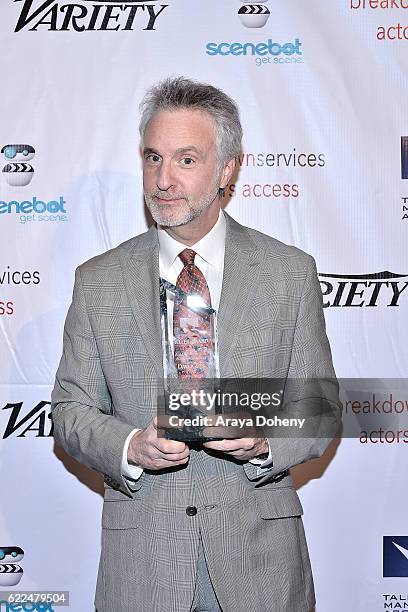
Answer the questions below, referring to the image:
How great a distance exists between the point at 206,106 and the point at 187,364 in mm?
638

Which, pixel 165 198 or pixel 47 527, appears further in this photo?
pixel 47 527

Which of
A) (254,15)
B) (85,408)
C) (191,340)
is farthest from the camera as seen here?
(254,15)

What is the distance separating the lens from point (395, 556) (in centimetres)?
259

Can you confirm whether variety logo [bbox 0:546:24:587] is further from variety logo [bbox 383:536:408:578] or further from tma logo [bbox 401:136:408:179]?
tma logo [bbox 401:136:408:179]

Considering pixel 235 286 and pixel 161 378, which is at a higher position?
pixel 235 286

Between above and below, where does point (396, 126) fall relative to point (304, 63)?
below

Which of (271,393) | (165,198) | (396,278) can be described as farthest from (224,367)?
(396,278)

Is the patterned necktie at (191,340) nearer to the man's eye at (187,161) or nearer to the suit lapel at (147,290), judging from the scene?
the suit lapel at (147,290)

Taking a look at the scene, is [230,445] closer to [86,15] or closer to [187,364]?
[187,364]

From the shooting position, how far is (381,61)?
8.30 ft

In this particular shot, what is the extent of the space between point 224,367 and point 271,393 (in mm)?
130

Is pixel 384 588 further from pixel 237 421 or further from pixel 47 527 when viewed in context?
pixel 237 421

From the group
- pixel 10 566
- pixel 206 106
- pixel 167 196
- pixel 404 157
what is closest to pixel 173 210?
pixel 167 196

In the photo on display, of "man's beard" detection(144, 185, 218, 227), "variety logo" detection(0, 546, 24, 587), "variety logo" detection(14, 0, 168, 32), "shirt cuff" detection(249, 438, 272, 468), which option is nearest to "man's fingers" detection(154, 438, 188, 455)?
"shirt cuff" detection(249, 438, 272, 468)
